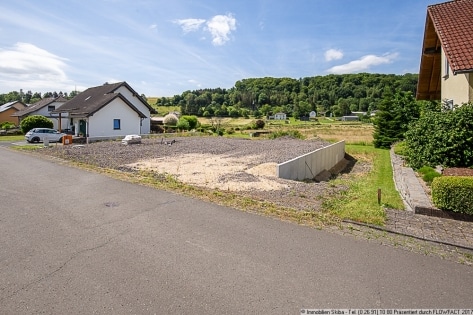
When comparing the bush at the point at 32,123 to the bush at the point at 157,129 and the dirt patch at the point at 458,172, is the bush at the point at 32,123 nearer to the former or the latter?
the bush at the point at 157,129

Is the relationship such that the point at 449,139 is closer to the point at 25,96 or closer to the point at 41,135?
the point at 41,135

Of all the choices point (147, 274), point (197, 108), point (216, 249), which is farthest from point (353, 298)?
point (197, 108)

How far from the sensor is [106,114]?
29719mm

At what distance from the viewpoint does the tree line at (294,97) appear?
4117 inches

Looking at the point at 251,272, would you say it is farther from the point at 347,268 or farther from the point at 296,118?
the point at 296,118

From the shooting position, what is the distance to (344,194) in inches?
340

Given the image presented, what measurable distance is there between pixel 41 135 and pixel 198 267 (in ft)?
92.3

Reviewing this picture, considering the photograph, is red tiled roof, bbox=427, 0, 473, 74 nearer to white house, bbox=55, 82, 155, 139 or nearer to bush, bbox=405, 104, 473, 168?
bush, bbox=405, 104, 473, 168

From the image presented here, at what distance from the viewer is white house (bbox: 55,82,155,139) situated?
2867 centimetres

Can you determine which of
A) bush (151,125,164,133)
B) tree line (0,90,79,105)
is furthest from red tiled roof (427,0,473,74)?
tree line (0,90,79,105)

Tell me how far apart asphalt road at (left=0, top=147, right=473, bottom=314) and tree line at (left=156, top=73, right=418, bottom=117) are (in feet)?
284

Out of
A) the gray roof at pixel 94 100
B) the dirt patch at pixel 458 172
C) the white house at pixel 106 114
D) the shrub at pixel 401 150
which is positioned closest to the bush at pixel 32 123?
the gray roof at pixel 94 100

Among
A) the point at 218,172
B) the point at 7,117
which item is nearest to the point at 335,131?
the point at 218,172

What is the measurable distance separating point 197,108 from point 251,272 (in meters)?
92.3
